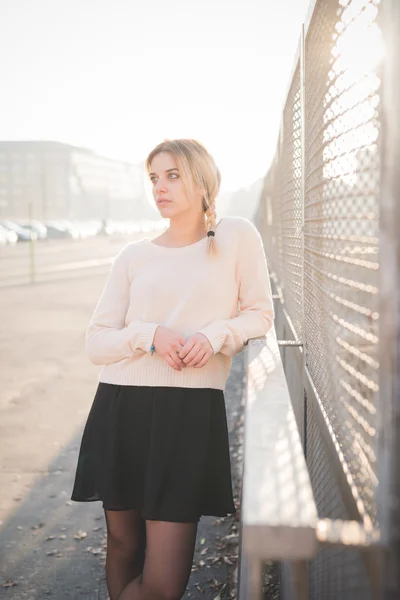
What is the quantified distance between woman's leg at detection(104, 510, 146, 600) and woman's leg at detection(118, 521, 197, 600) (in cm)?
18

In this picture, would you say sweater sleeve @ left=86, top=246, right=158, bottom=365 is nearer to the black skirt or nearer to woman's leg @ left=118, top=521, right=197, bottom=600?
the black skirt

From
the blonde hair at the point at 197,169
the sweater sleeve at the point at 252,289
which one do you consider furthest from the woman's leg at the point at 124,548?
the blonde hair at the point at 197,169

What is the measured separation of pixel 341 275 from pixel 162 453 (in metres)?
0.99

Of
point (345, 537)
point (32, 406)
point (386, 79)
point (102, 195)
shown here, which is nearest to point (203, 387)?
point (345, 537)

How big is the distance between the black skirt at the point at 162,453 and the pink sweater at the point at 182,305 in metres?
0.07

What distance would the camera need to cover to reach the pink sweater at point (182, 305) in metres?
2.61

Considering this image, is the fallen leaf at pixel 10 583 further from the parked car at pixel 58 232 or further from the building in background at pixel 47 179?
the building in background at pixel 47 179

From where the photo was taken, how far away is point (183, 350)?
2.48 meters

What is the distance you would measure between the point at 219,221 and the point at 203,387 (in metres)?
0.71

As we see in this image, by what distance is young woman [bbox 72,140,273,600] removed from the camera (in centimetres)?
250

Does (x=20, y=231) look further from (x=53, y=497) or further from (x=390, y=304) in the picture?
(x=390, y=304)

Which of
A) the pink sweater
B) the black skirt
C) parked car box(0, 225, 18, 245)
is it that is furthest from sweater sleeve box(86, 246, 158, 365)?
parked car box(0, 225, 18, 245)

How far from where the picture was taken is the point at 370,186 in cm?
145

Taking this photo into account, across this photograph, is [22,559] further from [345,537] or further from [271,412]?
[345,537]
